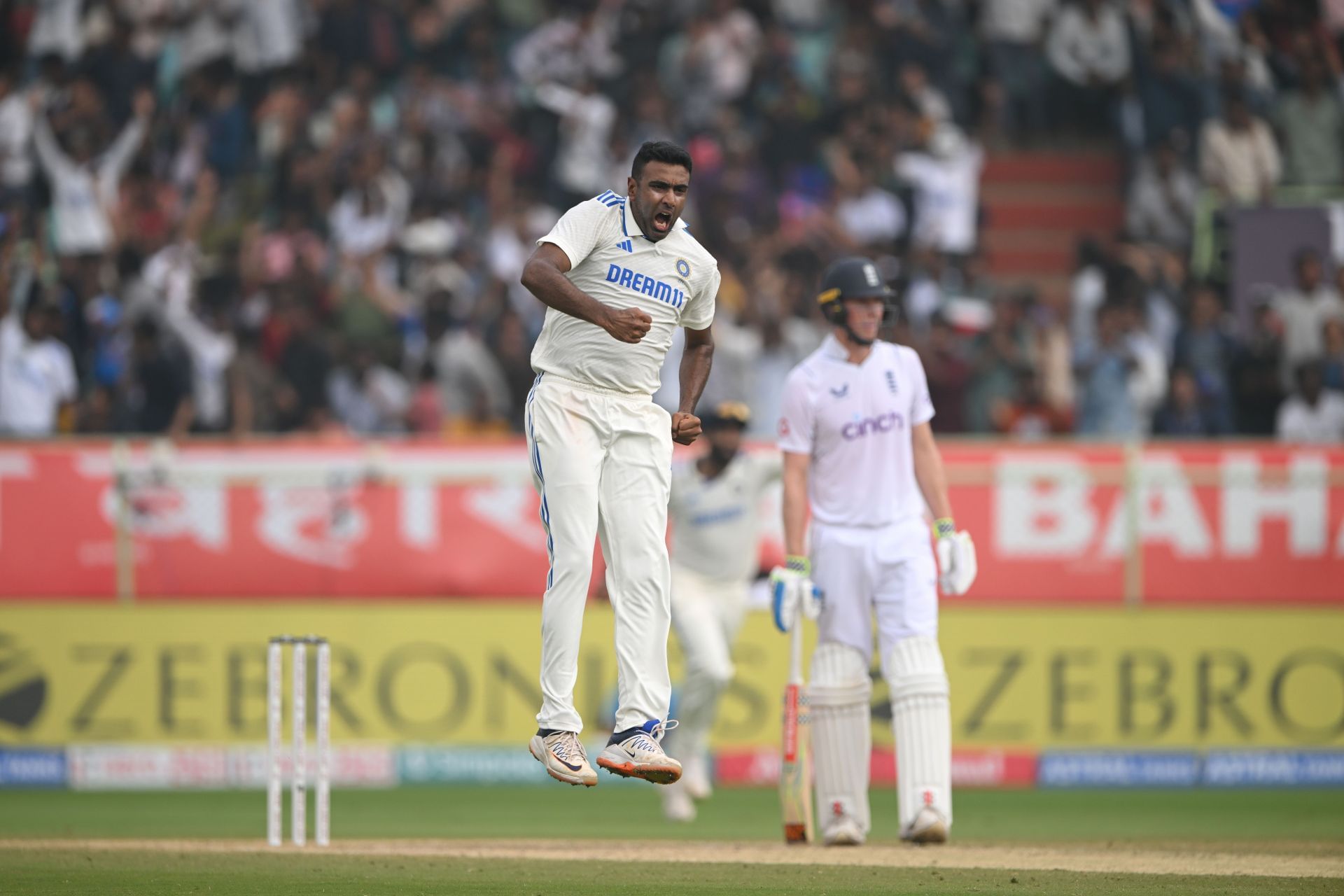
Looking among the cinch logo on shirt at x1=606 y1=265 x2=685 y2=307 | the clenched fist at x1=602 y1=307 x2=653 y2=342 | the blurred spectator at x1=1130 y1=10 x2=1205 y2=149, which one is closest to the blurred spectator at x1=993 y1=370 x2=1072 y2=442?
the blurred spectator at x1=1130 y1=10 x2=1205 y2=149

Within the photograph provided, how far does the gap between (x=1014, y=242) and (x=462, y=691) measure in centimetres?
879

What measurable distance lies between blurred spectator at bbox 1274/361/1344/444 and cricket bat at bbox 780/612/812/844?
24.6 feet

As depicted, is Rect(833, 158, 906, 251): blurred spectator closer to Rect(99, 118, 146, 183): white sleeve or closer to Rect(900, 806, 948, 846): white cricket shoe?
Rect(99, 118, 146, 183): white sleeve

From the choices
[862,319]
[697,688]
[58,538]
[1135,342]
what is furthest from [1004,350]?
[58,538]

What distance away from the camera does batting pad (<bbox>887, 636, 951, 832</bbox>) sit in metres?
10.6

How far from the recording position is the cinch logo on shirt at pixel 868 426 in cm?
1085

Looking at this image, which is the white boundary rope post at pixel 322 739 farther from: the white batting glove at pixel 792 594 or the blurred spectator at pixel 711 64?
the blurred spectator at pixel 711 64

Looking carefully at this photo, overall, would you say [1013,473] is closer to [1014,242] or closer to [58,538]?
[1014,242]

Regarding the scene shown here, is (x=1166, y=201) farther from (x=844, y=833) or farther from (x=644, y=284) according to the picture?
(x=644, y=284)

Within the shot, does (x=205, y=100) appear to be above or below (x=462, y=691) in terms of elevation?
above

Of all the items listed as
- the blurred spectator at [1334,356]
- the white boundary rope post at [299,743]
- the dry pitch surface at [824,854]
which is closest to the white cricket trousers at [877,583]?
the dry pitch surface at [824,854]

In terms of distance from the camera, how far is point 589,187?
20.1m

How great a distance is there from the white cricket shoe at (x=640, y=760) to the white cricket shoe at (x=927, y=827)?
7.98ft

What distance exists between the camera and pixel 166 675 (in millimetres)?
15703
